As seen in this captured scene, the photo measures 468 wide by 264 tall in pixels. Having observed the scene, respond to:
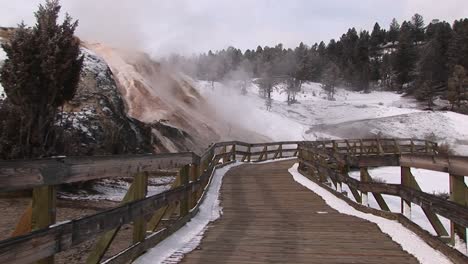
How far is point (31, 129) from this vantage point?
1254cm

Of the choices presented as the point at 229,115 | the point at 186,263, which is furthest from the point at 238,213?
the point at 229,115

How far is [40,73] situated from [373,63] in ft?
388

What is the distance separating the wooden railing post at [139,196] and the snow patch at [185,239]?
8.6 inches

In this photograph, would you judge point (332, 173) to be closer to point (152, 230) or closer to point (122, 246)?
point (122, 246)

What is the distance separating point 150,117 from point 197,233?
23.0 meters

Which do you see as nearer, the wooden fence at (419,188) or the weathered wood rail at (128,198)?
the weathered wood rail at (128,198)

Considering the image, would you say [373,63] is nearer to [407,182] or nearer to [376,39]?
[376,39]

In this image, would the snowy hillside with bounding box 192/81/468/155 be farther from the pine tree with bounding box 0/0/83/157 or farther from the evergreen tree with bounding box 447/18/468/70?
the evergreen tree with bounding box 447/18/468/70

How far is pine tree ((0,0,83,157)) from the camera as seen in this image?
12.6m

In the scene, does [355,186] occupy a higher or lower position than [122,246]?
higher

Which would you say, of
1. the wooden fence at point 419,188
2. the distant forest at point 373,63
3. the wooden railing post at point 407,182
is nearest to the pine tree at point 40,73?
the wooden fence at point 419,188

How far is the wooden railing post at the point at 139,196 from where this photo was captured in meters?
5.27

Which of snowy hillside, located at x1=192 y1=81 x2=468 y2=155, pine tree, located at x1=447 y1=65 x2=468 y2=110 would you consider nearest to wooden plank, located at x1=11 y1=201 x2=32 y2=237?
snowy hillside, located at x1=192 y1=81 x2=468 y2=155

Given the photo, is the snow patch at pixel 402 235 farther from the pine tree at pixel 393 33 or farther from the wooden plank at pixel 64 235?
the pine tree at pixel 393 33
